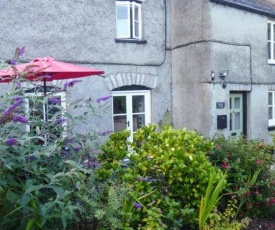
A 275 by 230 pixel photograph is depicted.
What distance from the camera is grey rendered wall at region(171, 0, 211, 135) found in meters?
9.06

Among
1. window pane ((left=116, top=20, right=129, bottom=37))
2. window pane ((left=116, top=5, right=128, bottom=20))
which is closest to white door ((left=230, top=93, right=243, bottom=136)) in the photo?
window pane ((left=116, top=20, right=129, bottom=37))

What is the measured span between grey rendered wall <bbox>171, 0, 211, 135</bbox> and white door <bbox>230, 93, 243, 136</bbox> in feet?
4.85

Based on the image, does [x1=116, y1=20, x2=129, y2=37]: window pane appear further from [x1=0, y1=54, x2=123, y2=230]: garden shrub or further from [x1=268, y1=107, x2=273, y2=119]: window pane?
[x1=268, y1=107, x2=273, y2=119]: window pane

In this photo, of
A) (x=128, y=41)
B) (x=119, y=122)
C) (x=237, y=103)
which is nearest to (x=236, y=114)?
→ (x=237, y=103)

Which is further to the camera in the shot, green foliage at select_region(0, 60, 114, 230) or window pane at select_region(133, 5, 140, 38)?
window pane at select_region(133, 5, 140, 38)

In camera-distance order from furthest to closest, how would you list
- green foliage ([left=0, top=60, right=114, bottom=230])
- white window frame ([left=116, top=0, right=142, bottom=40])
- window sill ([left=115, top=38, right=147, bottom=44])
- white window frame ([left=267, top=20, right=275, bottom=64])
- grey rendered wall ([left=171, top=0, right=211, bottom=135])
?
white window frame ([left=267, top=20, right=275, bottom=64])
grey rendered wall ([left=171, top=0, right=211, bottom=135])
white window frame ([left=116, top=0, right=142, bottom=40])
window sill ([left=115, top=38, right=147, bottom=44])
green foliage ([left=0, top=60, right=114, bottom=230])

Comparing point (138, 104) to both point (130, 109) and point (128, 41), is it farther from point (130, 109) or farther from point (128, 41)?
point (128, 41)

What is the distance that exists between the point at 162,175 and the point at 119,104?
497cm

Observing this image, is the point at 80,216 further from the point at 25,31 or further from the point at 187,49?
the point at 187,49

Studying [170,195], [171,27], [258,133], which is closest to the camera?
[170,195]

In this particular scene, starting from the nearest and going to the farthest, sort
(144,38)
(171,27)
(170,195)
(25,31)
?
(170,195) < (25,31) < (144,38) < (171,27)

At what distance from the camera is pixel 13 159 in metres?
2.84

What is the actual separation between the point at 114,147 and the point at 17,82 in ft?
5.66

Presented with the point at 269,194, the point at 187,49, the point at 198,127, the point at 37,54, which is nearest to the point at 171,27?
the point at 187,49
